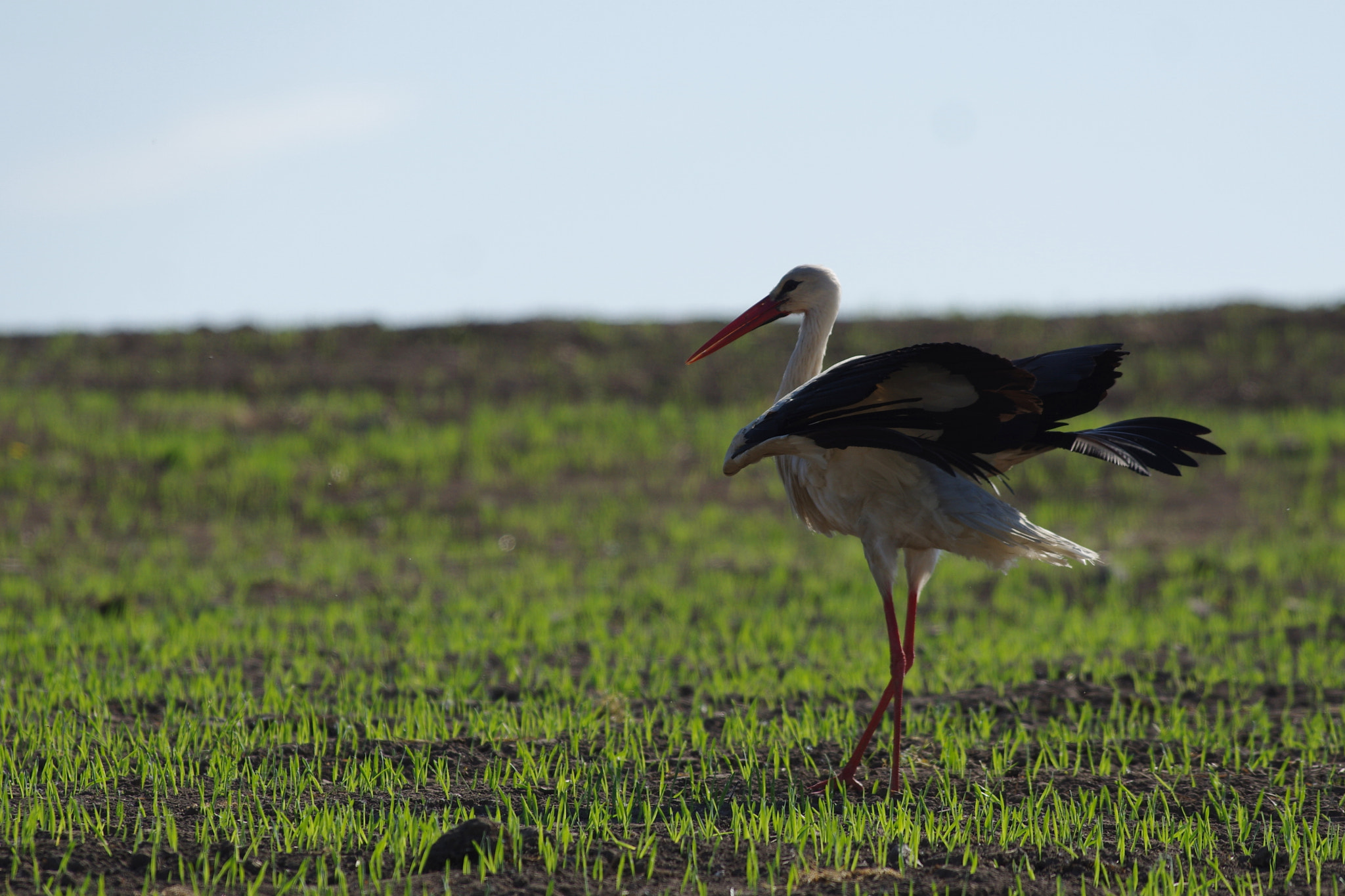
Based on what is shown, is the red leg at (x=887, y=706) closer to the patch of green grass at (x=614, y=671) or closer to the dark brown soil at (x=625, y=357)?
the patch of green grass at (x=614, y=671)

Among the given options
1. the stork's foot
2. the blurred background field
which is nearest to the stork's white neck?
the blurred background field

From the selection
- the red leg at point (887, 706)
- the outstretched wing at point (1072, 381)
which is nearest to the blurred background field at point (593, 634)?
the red leg at point (887, 706)

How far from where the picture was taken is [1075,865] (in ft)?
11.7

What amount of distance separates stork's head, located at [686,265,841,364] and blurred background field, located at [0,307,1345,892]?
174cm

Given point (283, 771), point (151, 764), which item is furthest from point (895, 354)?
point (151, 764)

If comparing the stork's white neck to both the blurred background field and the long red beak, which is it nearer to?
the long red beak

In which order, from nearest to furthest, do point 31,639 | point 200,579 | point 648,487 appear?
point 31,639, point 200,579, point 648,487

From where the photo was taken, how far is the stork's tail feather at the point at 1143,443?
15.1ft

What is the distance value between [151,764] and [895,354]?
10.2 feet

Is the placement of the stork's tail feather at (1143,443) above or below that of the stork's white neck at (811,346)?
below

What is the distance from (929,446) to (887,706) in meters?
1.10

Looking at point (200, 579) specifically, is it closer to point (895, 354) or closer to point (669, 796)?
point (669, 796)

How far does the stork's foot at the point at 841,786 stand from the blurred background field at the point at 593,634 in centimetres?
9

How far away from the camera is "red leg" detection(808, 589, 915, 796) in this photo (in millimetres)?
4512
